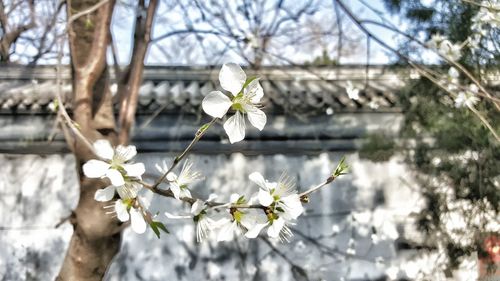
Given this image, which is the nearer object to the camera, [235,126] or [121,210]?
[235,126]

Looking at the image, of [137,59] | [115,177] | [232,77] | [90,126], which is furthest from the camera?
[137,59]

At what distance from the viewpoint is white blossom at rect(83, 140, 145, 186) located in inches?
55.1

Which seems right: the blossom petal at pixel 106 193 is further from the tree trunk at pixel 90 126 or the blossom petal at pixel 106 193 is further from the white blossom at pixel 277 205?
the tree trunk at pixel 90 126

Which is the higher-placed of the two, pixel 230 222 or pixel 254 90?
pixel 254 90

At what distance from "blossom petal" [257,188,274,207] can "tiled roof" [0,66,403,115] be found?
302cm

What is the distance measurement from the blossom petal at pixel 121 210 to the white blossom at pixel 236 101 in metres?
0.29

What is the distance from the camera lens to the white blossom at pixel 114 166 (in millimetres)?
1398

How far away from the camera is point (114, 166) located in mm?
1424

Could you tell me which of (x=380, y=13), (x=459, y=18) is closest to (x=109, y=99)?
(x=380, y=13)

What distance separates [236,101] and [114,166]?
0.96 ft

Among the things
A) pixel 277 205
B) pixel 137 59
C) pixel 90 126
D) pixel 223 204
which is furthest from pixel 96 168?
pixel 137 59

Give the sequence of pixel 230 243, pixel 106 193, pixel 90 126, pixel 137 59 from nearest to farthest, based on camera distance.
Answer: pixel 106 193 → pixel 90 126 → pixel 137 59 → pixel 230 243

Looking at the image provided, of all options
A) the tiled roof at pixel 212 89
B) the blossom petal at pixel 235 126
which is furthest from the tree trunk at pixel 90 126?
the tiled roof at pixel 212 89

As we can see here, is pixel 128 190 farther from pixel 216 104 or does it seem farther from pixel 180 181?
pixel 216 104
